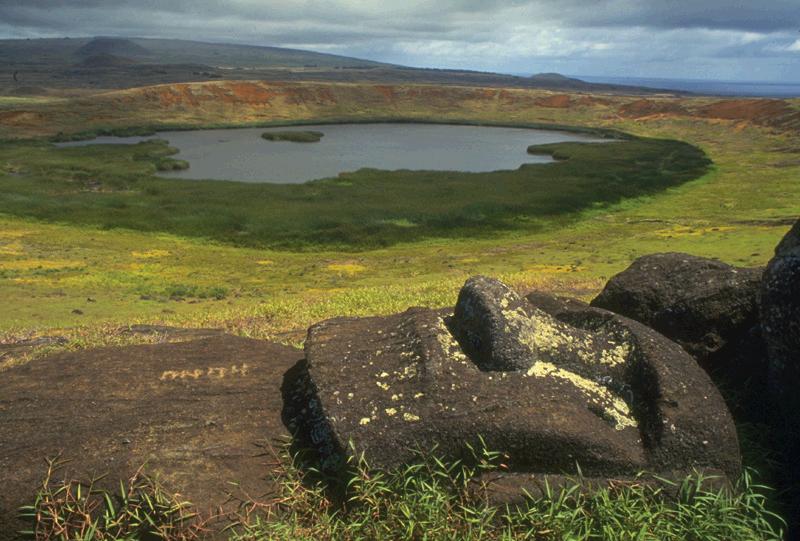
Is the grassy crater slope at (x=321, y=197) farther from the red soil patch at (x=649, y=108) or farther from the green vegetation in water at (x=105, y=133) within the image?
the red soil patch at (x=649, y=108)

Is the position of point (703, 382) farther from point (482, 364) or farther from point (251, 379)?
point (251, 379)

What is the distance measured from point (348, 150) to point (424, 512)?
323 ft

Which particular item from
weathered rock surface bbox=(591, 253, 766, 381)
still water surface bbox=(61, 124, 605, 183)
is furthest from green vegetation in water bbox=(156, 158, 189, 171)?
weathered rock surface bbox=(591, 253, 766, 381)

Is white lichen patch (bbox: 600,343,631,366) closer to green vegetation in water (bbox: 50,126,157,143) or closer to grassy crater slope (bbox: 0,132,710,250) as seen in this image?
grassy crater slope (bbox: 0,132,710,250)

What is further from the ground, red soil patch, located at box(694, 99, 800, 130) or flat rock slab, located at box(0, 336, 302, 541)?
red soil patch, located at box(694, 99, 800, 130)

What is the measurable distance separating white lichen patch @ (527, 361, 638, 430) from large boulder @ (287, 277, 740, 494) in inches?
0.7

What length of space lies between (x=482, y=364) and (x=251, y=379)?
10.8 feet

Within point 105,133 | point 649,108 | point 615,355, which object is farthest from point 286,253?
point 649,108

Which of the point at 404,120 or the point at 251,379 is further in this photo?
the point at 404,120

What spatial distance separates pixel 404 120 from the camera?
150m

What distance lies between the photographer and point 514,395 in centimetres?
730

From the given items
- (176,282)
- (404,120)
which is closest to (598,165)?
(176,282)

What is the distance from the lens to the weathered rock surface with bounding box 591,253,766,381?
10.2 metres

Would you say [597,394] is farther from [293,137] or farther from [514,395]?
[293,137]
